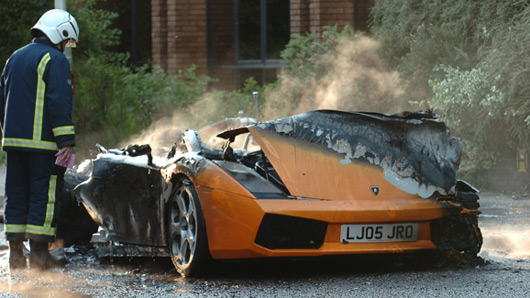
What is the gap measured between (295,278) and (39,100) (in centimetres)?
227

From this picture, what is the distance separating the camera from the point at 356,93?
54.1 ft

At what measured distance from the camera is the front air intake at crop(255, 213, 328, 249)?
6527mm

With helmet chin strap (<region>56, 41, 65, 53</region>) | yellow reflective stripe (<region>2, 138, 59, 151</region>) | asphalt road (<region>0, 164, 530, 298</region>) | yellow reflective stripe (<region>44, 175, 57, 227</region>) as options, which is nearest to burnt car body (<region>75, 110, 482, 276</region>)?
asphalt road (<region>0, 164, 530, 298</region>)

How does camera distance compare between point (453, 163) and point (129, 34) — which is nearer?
point (453, 163)

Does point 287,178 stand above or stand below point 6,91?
below

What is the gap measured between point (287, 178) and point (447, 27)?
8636 millimetres

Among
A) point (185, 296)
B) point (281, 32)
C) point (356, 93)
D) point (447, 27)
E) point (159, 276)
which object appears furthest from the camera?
point (281, 32)

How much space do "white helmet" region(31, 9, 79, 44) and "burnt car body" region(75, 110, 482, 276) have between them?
109cm

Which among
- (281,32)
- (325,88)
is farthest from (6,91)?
(281,32)

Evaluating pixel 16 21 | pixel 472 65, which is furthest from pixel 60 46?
pixel 16 21

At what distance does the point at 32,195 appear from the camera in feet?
24.6

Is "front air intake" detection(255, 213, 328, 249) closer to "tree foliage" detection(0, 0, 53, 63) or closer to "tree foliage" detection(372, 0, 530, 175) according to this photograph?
"tree foliage" detection(372, 0, 530, 175)

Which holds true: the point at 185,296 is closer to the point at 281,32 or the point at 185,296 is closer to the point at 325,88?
the point at 325,88

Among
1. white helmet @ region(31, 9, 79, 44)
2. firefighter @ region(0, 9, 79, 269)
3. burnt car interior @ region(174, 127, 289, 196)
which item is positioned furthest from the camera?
white helmet @ region(31, 9, 79, 44)
